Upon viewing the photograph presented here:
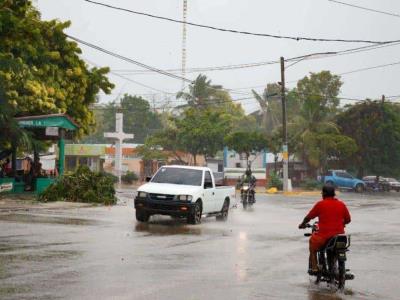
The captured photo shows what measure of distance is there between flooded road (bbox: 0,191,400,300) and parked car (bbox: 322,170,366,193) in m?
40.7

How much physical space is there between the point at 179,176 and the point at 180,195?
1.61 metres

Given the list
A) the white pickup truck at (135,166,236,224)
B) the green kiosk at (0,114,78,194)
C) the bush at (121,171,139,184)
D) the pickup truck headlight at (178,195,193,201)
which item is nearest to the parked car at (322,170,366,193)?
the bush at (121,171,139,184)

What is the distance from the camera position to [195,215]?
2130cm

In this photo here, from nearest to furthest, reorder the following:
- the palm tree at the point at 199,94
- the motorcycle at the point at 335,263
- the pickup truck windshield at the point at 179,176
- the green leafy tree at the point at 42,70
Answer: the motorcycle at the point at 335,263
the pickup truck windshield at the point at 179,176
the green leafy tree at the point at 42,70
the palm tree at the point at 199,94

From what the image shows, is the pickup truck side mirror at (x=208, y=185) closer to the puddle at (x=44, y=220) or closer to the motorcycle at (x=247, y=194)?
the puddle at (x=44, y=220)

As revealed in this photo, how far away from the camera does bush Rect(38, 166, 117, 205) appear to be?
30.0m

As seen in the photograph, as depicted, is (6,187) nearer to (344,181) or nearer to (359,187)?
(344,181)

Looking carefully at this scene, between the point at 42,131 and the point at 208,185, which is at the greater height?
the point at 42,131

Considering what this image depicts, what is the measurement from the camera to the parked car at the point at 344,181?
63.2 meters

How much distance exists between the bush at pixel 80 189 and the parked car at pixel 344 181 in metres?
35.5

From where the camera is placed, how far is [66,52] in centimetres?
4016

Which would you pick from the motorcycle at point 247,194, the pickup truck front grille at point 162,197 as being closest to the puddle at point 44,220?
the pickup truck front grille at point 162,197

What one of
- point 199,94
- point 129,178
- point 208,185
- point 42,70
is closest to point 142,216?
point 208,185

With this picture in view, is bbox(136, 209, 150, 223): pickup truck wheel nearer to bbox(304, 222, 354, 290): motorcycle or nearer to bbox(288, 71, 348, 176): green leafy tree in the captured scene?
bbox(304, 222, 354, 290): motorcycle
